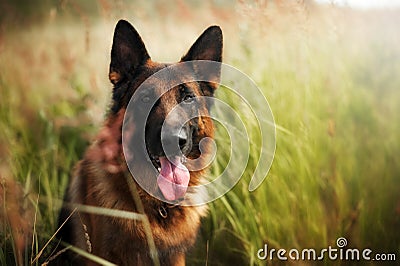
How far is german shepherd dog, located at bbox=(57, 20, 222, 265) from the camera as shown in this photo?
2598 mm

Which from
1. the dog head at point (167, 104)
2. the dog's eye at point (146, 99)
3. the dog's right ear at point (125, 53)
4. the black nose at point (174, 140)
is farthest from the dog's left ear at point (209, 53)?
the black nose at point (174, 140)

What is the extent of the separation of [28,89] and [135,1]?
1.63m

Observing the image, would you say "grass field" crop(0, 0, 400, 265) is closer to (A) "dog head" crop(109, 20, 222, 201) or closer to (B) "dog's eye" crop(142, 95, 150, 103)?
(A) "dog head" crop(109, 20, 222, 201)

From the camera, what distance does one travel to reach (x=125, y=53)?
109 inches

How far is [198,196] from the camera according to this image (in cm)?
294

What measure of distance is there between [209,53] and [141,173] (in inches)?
32.8

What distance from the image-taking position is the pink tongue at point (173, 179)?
103 inches

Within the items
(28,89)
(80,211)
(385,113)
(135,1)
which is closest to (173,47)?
(135,1)

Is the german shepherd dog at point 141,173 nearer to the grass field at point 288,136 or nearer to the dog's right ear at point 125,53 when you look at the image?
the dog's right ear at point 125,53

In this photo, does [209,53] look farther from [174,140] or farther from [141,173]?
[141,173]

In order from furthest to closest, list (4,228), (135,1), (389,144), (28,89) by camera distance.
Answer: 1. (28,89)
2. (135,1)
3. (389,144)
4. (4,228)

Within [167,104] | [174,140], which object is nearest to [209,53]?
[167,104]

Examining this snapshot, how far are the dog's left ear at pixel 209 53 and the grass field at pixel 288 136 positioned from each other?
0.46 m

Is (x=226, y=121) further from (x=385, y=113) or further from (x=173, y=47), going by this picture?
(x=173, y=47)
